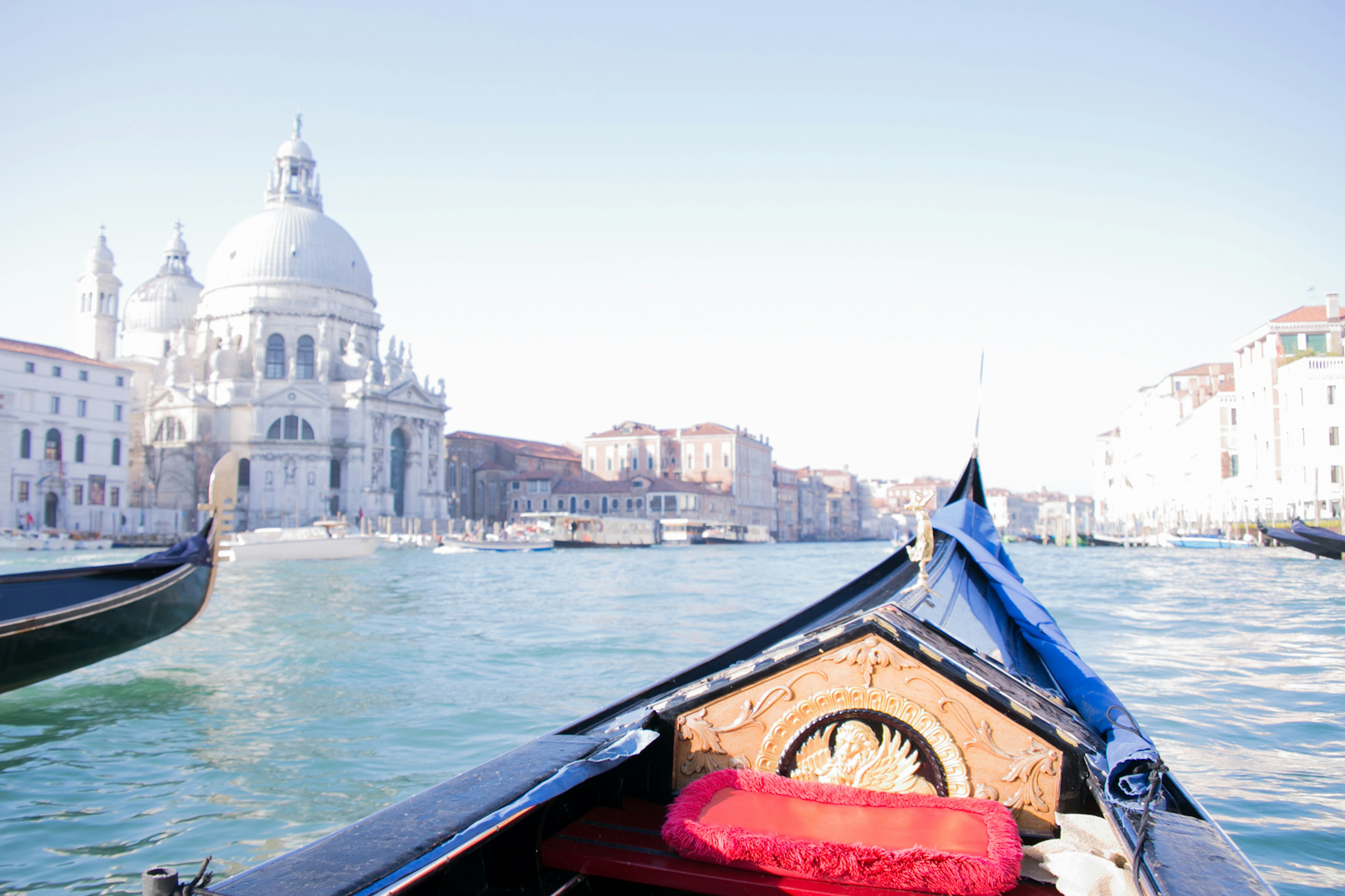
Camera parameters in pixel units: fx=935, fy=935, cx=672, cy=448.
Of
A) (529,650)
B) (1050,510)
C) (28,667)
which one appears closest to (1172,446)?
(529,650)

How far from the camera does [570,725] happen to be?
205cm

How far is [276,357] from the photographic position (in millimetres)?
31859

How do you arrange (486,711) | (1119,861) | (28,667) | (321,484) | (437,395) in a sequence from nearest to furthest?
(1119,861) < (28,667) < (486,711) < (321,484) < (437,395)

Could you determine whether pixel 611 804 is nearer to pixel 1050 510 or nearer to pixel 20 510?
pixel 20 510

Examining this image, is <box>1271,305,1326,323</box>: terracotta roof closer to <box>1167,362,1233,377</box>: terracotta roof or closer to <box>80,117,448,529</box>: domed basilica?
<box>1167,362,1233,377</box>: terracotta roof

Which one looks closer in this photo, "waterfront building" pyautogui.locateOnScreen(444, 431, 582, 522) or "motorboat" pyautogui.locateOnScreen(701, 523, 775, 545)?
"motorboat" pyautogui.locateOnScreen(701, 523, 775, 545)

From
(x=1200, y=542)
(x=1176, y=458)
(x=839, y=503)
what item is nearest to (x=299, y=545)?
(x=1200, y=542)

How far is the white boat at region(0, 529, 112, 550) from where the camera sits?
68.5 ft

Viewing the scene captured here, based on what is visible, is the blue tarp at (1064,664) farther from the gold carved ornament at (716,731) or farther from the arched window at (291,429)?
the arched window at (291,429)

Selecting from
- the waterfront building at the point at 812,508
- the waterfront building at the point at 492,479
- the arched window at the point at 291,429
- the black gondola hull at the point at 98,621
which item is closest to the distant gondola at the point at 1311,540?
the black gondola hull at the point at 98,621

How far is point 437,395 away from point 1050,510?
177 ft

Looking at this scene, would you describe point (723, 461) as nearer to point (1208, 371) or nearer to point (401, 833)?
point (1208, 371)

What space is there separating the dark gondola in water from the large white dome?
32.9 m

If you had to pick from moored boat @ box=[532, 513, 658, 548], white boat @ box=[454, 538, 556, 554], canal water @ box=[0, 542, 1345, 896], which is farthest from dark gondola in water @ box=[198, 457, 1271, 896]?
moored boat @ box=[532, 513, 658, 548]
